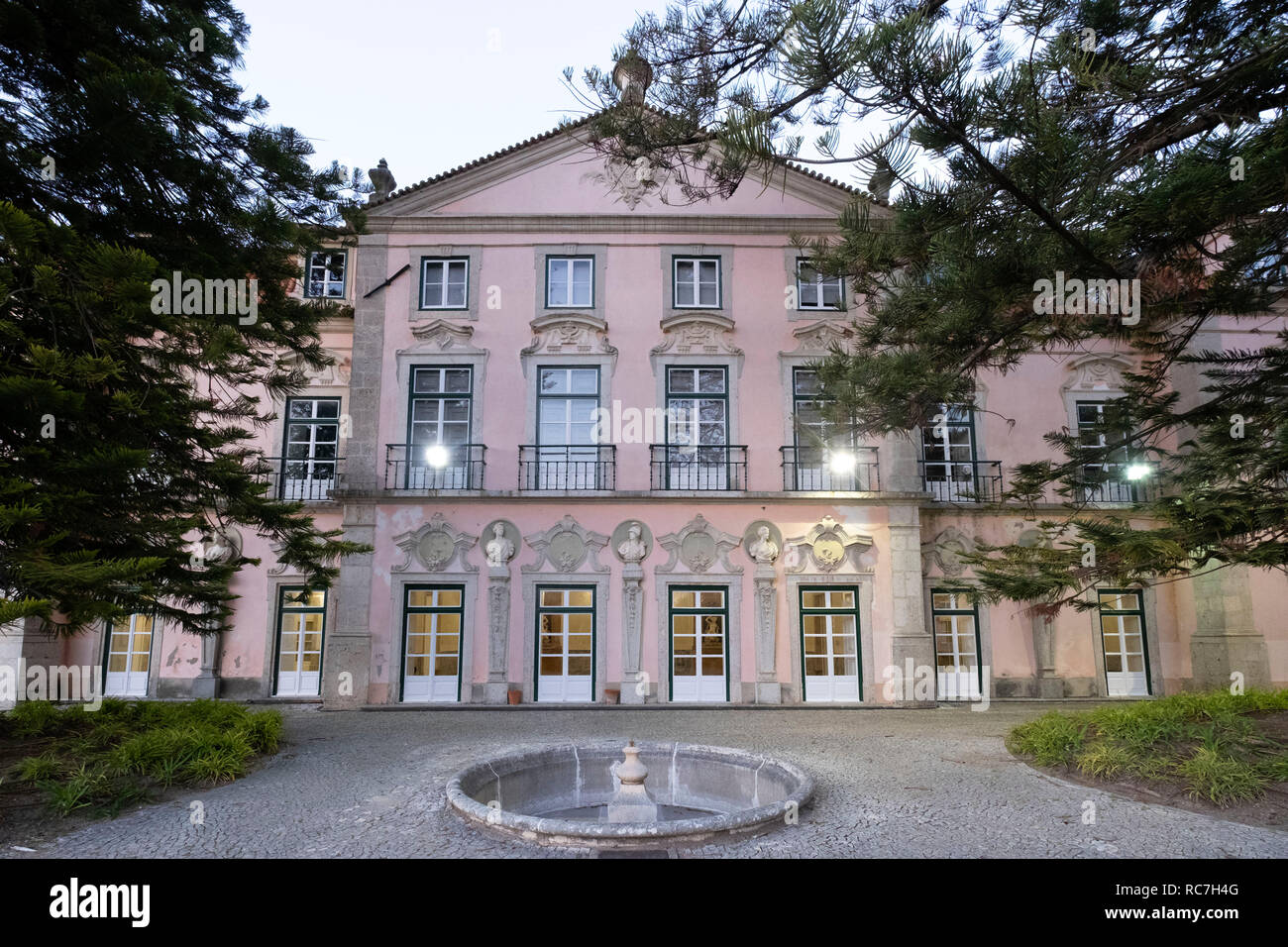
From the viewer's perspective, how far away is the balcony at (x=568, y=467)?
12.2m

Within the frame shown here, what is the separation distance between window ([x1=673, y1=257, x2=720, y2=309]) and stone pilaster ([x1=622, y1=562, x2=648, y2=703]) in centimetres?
487

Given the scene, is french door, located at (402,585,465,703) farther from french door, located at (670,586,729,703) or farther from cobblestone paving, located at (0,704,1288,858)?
french door, located at (670,586,729,703)

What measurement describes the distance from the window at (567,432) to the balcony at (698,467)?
0.99m

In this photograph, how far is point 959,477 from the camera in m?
13.1

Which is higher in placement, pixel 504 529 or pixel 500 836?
pixel 504 529

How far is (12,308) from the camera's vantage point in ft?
16.6

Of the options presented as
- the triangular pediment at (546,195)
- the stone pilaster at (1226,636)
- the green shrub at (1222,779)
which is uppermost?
the triangular pediment at (546,195)

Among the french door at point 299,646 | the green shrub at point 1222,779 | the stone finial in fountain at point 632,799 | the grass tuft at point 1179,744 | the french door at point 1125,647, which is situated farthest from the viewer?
the french door at point 1125,647

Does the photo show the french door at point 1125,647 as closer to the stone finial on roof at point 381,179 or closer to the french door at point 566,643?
the french door at point 566,643

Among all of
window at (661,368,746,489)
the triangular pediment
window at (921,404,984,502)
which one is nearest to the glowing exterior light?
window at (661,368,746,489)

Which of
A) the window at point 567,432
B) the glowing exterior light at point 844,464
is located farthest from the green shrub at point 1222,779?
the window at point 567,432
